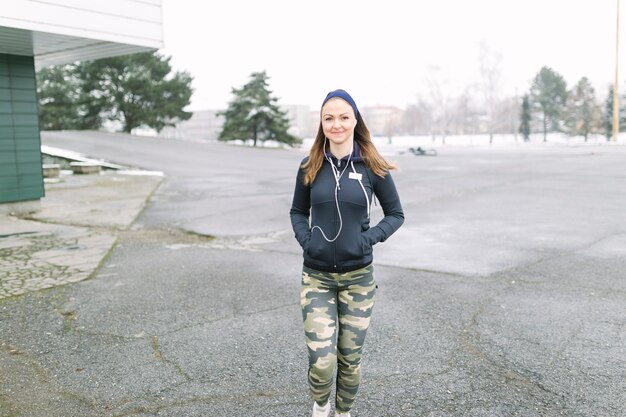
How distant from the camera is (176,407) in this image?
11.3 ft

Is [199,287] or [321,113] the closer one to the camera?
[321,113]

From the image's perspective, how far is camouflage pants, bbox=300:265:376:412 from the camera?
297 cm

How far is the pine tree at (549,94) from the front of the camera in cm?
7356

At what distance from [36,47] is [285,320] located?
28.2ft

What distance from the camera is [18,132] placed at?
11.4 meters

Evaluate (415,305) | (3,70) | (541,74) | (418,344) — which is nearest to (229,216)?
(3,70)

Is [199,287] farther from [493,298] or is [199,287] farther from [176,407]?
[493,298]

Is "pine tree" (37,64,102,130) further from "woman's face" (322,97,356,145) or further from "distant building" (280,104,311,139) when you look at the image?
"distant building" (280,104,311,139)

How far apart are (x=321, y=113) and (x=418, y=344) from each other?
89.8 inches

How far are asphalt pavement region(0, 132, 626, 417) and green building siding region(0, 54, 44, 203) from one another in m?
1.22

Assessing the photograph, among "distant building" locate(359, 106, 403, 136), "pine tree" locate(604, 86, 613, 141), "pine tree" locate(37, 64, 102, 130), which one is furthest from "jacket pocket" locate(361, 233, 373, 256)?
"distant building" locate(359, 106, 403, 136)

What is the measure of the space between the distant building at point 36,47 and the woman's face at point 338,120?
7834 mm

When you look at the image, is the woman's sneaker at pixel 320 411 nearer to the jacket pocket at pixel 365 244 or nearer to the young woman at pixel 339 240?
the young woman at pixel 339 240

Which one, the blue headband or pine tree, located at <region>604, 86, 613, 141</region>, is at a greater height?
pine tree, located at <region>604, 86, 613, 141</region>
